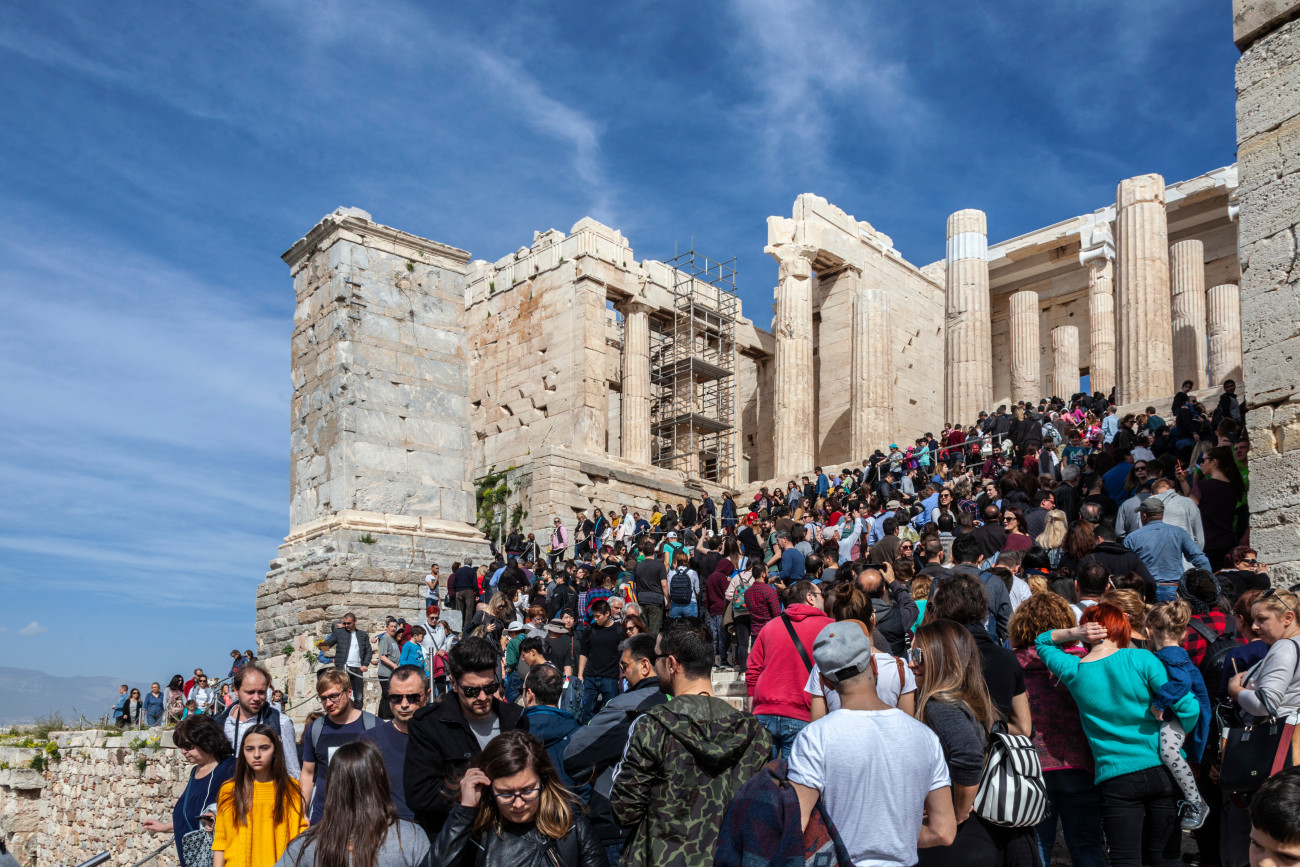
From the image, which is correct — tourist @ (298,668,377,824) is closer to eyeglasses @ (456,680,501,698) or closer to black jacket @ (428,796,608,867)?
eyeglasses @ (456,680,501,698)

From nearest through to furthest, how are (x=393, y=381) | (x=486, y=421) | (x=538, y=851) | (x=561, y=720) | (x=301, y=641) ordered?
(x=538, y=851) → (x=561, y=720) → (x=301, y=641) → (x=393, y=381) → (x=486, y=421)

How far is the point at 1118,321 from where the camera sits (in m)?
25.0

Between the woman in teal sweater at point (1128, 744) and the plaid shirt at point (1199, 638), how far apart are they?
0.89 metres

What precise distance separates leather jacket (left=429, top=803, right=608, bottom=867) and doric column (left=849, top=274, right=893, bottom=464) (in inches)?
979

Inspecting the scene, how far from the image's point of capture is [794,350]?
29.7 m

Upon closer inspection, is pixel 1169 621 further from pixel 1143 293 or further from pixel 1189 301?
pixel 1189 301

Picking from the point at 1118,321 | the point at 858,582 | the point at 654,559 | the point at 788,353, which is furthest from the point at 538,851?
the point at 788,353

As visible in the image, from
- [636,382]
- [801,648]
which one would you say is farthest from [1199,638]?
[636,382]

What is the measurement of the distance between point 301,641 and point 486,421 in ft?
54.6

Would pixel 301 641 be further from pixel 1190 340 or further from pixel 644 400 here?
pixel 1190 340

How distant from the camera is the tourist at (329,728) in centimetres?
548

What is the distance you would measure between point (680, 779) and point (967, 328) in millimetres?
25291

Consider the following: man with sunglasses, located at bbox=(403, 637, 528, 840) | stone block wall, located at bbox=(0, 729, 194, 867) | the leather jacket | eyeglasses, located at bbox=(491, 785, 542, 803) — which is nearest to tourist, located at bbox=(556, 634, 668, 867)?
man with sunglasses, located at bbox=(403, 637, 528, 840)

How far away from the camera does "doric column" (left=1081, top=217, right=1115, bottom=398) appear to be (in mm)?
27625
